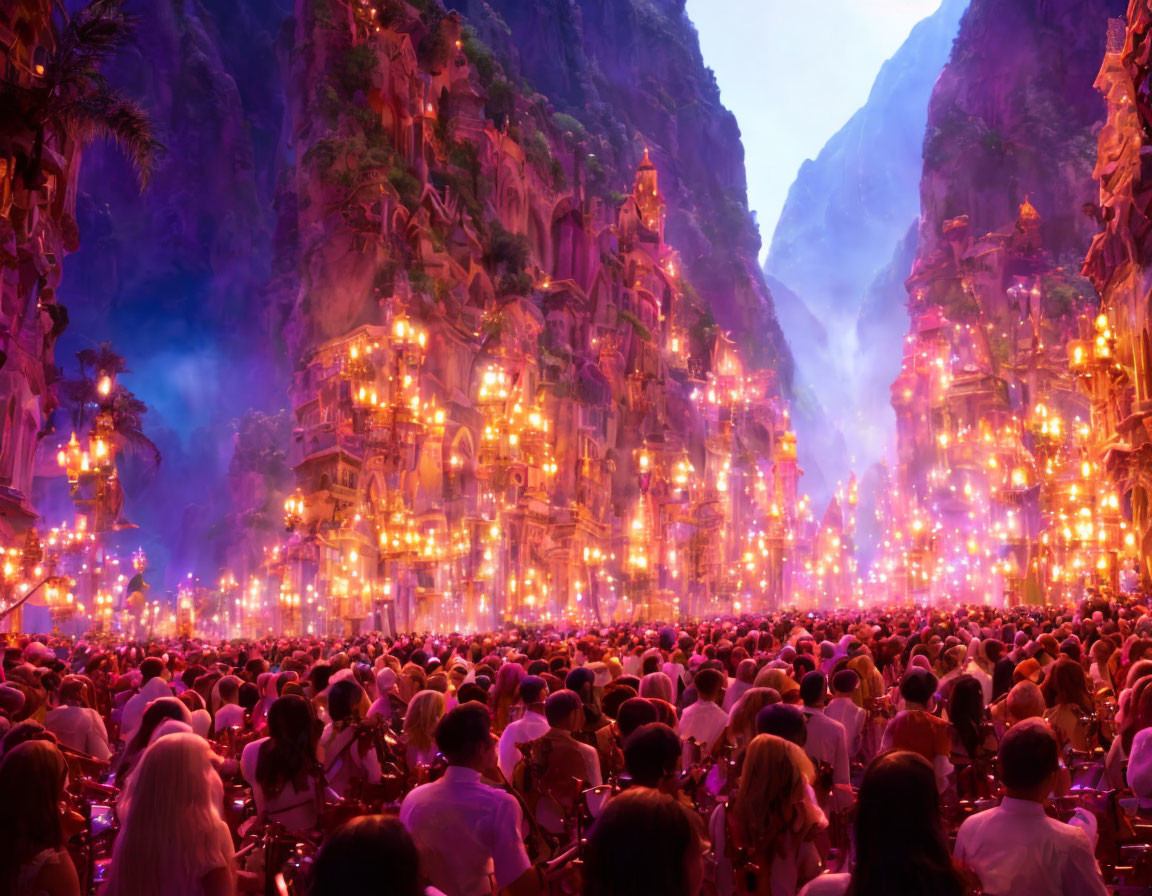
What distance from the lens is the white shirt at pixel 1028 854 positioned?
12.6ft

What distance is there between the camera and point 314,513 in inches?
1678

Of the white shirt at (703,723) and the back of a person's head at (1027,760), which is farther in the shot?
the white shirt at (703,723)

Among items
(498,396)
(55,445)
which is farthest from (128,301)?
(498,396)

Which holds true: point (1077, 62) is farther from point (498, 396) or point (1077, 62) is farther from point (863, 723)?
point (863, 723)

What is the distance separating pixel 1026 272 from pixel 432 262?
159 feet

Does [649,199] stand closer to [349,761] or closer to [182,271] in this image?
[182,271]

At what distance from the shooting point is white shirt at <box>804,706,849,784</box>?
692 cm

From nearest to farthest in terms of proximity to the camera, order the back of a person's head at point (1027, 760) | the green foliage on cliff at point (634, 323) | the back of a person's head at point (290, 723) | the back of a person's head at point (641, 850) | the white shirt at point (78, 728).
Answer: the back of a person's head at point (641, 850) < the back of a person's head at point (1027, 760) < the back of a person's head at point (290, 723) < the white shirt at point (78, 728) < the green foliage on cliff at point (634, 323)

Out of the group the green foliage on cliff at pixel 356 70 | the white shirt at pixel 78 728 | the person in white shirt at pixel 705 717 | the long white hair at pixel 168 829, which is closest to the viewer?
the long white hair at pixel 168 829

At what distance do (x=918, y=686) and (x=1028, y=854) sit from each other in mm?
3717

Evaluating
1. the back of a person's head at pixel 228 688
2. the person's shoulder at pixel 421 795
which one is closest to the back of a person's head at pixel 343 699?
the person's shoulder at pixel 421 795

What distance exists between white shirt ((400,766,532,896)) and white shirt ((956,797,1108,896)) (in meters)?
1.81

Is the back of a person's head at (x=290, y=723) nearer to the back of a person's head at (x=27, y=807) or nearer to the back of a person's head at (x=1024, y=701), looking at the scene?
the back of a person's head at (x=27, y=807)

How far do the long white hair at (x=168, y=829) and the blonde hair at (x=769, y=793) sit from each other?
223 centimetres
